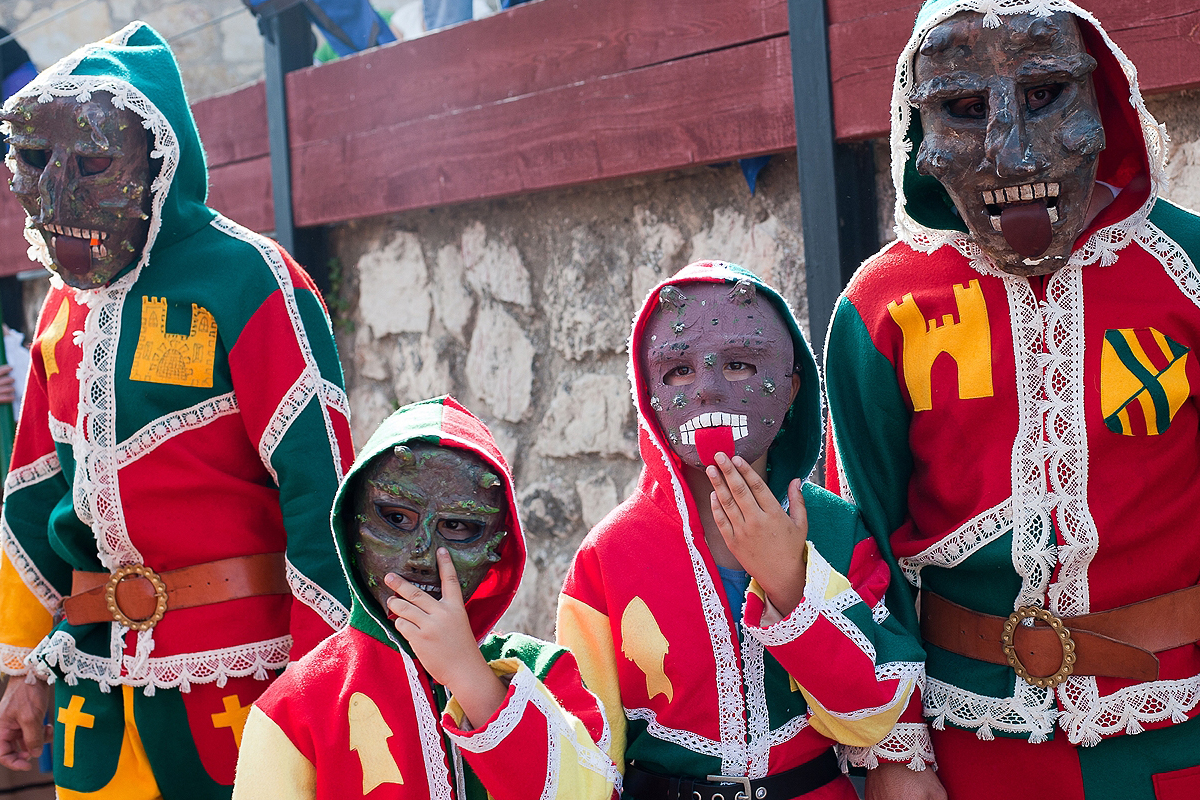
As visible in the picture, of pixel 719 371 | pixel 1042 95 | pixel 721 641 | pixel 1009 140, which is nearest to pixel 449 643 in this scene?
pixel 721 641

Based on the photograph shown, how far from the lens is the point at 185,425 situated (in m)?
2.44

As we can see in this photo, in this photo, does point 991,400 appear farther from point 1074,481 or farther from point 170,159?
point 170,159

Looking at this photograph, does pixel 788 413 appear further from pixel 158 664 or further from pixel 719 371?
pixel 158 664

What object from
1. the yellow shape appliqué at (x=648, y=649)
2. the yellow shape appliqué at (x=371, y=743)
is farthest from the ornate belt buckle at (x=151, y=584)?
the yellow shape appliqué at (x=648, y=649)

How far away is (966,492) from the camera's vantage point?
2.03m

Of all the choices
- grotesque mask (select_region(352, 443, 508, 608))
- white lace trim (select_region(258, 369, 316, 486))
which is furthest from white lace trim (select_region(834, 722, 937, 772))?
white lace trim (select_region(258, 369, 316, 486))

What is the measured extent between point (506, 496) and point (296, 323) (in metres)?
0.78

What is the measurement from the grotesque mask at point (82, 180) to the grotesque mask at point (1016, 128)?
61.1 inches

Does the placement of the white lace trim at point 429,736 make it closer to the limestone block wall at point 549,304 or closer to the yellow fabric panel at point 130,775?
the yellow fabric panel at point 130,775

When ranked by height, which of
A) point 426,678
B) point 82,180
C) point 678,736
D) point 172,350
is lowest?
point 678,736

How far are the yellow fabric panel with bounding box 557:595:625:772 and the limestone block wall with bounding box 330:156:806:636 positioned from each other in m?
1.48

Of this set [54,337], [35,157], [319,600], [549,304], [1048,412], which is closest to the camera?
[1048,412]

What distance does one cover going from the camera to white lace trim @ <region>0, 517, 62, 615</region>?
2.66m

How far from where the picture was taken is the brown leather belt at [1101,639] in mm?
1911
